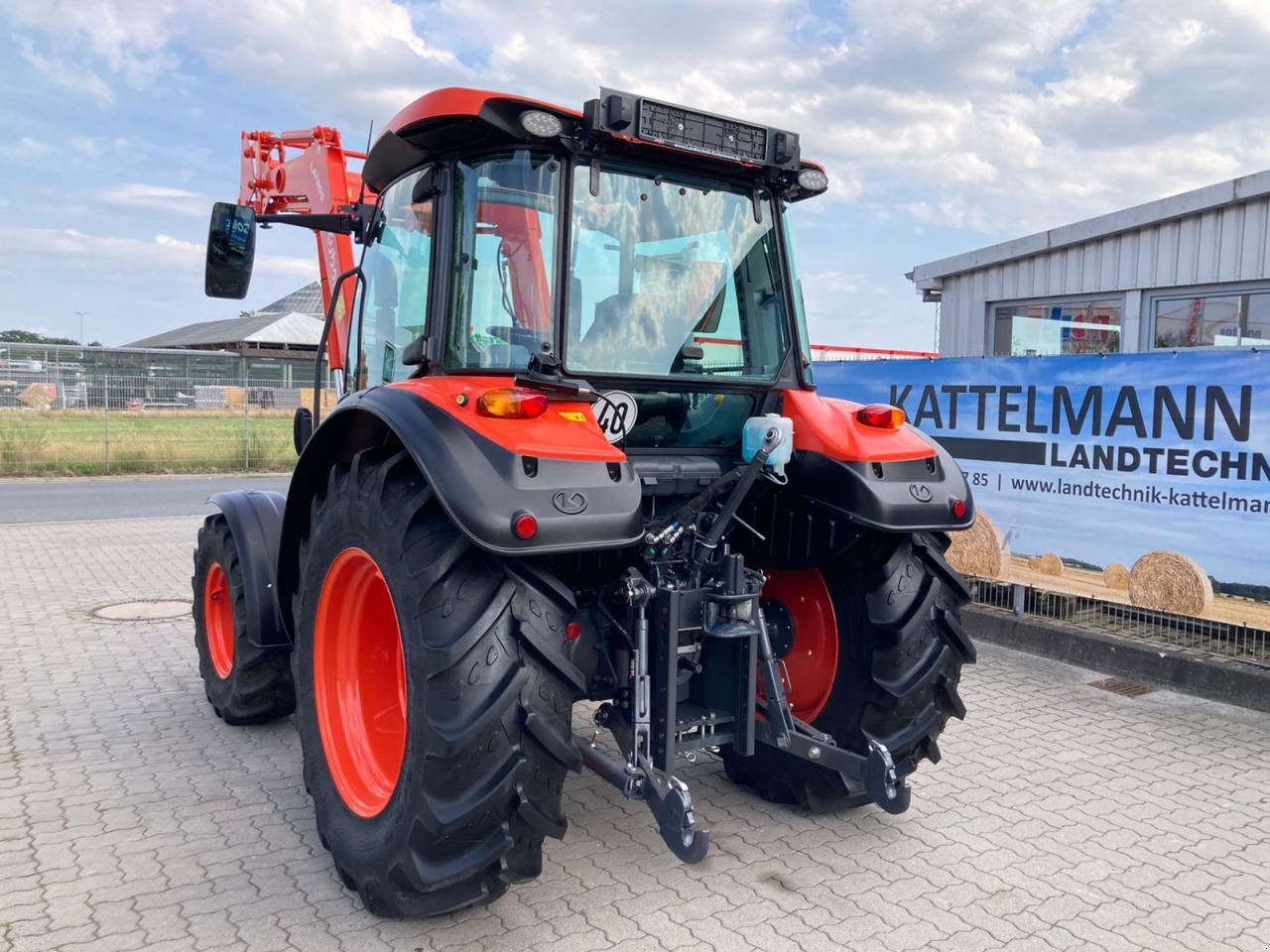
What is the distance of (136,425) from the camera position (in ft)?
61.5

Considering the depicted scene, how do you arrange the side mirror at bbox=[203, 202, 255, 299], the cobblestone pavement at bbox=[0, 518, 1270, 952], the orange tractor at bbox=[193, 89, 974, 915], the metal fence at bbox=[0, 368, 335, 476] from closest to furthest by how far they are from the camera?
the orange tractor at bbox=[193, 89, 974, 915]
the cobblestone pavement at bbox=[0, 518, 1270, 952]
the side mirror at bbox=[203, 202, 255, 299]
the metal fence at bbox=[0, 368, 335, 476]

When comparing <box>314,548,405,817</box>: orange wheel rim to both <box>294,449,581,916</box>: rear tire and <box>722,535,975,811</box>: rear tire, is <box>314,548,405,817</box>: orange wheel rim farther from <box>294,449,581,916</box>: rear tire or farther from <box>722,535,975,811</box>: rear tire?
<box>722,535,975,811</box>: rear tire

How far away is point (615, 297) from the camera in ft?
11.3

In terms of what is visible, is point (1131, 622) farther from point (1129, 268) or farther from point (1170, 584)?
point (1129, 268)

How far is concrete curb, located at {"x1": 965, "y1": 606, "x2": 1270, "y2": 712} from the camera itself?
557 cm

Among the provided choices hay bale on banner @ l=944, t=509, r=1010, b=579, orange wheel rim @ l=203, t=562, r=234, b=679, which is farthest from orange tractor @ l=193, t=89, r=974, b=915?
hay bale on banner @ l=944, t=509, r=1010, b=579

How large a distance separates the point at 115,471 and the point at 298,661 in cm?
1667

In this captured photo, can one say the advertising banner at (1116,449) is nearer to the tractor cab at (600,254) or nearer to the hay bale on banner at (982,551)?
the hay bale on banner at (982,551)

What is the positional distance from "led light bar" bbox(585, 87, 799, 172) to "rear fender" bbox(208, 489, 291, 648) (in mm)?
2342

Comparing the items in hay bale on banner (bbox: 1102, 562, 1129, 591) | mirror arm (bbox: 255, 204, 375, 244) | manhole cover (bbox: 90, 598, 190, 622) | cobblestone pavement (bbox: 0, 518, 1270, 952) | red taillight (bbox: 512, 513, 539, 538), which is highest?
mirror arm (bbox: 255, 204, 375, 244)

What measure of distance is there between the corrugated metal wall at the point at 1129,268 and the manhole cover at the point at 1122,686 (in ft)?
13.8

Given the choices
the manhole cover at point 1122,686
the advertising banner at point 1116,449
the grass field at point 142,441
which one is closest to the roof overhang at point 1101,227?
the advertising banner at point 1116,449

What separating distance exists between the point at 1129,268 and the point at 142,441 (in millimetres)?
16587

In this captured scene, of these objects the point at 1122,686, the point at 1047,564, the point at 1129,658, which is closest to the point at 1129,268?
the point at 1047,564
